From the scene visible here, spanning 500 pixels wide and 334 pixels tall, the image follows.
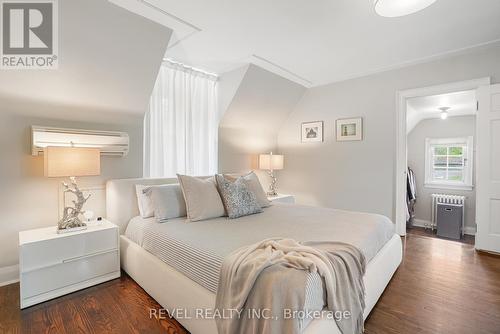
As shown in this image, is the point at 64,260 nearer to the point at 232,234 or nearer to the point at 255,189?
the point at 232,234

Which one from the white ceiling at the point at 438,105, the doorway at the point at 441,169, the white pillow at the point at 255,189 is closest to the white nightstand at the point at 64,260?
the white pillow at the point at 255,189

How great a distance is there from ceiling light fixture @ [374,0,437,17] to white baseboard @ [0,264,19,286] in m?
3.92

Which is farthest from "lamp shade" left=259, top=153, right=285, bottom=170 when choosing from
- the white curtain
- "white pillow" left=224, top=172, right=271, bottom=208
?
"white pillow" left=224, top=172, right=271, bottom=208

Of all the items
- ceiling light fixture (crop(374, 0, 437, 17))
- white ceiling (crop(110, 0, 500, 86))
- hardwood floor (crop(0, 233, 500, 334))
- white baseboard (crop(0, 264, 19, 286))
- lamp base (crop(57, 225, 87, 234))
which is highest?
white ceiling (crop(110, 0, 500, 86))

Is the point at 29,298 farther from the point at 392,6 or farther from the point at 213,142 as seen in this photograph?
the point at 392,6

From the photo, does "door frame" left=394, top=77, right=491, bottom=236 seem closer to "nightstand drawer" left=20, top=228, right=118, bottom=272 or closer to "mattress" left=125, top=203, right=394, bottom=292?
"mattress" left=125, top=203, right=394, bottom=292

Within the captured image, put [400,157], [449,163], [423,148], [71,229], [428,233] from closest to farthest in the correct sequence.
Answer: [71,229], [400,157], [428,233], [449,163], [423,148]

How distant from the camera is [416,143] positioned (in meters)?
5.41

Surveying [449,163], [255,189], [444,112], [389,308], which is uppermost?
[444,112]

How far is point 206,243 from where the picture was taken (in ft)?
5.58

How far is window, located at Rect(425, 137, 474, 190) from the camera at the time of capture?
Result: 4836mm

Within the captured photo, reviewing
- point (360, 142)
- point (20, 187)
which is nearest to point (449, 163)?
point (360, 142)

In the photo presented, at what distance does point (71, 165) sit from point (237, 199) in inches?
60.2

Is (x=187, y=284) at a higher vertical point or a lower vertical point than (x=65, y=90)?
lower
